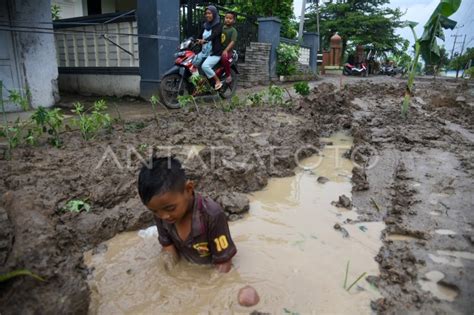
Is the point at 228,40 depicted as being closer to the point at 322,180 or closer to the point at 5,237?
the point at 322,180

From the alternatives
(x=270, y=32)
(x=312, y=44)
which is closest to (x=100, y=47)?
(x=270, y=32)

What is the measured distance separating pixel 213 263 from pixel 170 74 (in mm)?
5114

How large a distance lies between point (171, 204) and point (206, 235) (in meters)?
0.37

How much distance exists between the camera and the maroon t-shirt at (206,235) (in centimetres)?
218

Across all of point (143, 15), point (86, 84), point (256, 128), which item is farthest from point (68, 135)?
point (86, 84)

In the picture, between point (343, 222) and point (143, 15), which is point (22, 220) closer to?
point (343, 222)

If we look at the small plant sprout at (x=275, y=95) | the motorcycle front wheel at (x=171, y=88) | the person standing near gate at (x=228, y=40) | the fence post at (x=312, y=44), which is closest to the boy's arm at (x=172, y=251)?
the motorcycle front wheel at (x=171, y=88)

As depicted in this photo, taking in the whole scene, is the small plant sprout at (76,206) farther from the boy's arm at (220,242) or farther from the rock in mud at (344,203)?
the rock in mud at (344,203)

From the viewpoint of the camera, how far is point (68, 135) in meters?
4.43

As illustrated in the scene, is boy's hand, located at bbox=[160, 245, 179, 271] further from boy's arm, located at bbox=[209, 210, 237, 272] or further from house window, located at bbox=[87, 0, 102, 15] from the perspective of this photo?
house window, located at bbox=[87, 0, 102, 15]

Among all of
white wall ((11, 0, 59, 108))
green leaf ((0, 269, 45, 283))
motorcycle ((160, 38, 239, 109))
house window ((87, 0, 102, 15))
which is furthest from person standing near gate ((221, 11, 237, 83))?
house window ((87, 0, 102, 15))

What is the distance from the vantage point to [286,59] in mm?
13289

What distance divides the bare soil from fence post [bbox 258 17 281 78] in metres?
Answer: 7.09

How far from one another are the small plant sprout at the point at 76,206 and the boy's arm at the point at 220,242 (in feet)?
3.93
